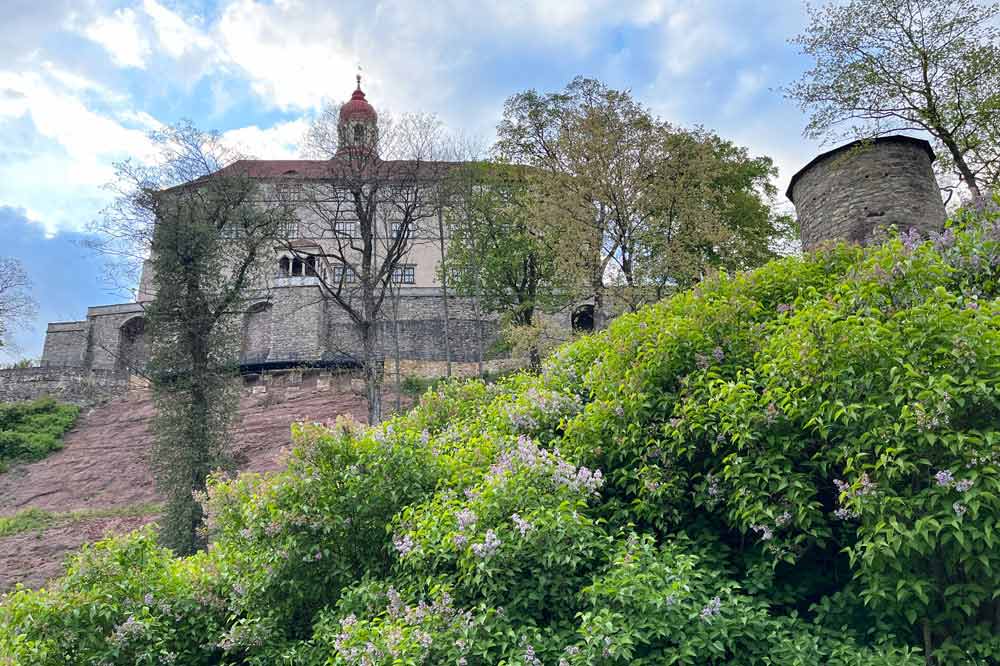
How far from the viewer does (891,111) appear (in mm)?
16891

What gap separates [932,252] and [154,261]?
18.0 meters

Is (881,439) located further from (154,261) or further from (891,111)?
(154,261)

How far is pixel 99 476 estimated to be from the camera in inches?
1094

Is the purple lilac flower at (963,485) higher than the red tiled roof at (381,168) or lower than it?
lower

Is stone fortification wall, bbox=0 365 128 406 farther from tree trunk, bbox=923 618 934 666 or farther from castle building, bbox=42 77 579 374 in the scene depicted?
tree trunk, bbox=923 618 934 666

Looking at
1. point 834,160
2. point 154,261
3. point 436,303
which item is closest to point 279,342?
point 436,303

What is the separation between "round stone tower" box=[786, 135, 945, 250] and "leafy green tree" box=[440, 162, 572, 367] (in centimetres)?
1428

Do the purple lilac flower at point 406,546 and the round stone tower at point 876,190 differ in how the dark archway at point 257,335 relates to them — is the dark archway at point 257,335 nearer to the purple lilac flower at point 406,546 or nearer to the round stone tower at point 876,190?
the round stone tower at point 876,190

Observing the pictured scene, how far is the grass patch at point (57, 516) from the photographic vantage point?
76.8 feet

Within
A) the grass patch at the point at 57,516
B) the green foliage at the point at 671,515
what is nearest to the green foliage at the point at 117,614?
the green foliage at the point at 671,515

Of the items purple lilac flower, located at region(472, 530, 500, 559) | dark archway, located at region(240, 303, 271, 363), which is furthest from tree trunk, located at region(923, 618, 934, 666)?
dark archway, located at region(240, 303, 271, 363)

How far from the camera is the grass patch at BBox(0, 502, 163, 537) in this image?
23406 millimetres

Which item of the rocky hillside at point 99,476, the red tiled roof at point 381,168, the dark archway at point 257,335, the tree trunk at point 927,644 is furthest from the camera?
the dark archway at point 257,335

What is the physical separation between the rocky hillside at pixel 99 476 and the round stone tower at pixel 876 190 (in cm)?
1521
